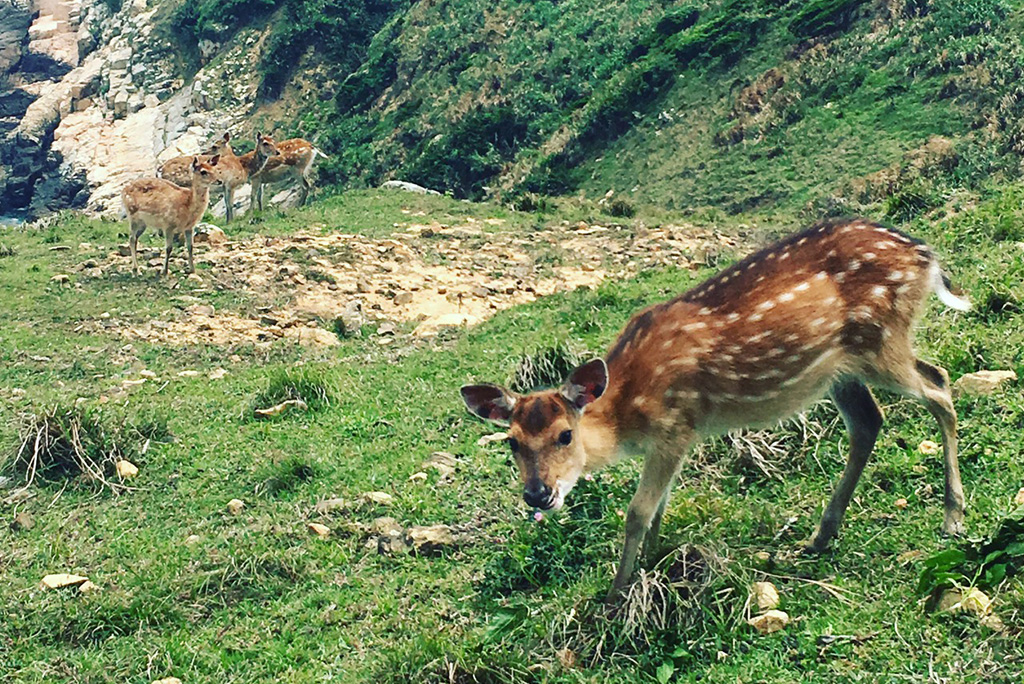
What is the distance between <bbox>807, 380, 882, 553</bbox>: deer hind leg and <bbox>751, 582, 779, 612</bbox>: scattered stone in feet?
1.49

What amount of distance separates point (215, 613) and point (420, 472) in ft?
6.02

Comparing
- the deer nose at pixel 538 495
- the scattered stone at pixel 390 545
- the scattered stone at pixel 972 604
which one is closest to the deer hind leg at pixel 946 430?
the scattered stone at pixel 972 604

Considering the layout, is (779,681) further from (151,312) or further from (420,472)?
(151,312)

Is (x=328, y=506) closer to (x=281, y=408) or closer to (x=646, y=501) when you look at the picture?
(x=281, y=408)

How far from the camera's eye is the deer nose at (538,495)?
189 inches

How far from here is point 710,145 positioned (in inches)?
837

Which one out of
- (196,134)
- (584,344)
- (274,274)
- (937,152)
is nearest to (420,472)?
(584,344)

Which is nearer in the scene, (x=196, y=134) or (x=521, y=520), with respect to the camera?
(x=521, y=520)

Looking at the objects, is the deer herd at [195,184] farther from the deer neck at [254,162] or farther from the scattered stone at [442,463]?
the scattered stone at [442,463]

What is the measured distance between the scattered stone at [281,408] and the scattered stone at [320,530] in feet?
7.65

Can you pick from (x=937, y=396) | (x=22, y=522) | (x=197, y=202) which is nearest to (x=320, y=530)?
(x=22, y=522)

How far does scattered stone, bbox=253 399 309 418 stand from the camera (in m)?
9.01

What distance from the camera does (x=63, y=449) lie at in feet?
25.7

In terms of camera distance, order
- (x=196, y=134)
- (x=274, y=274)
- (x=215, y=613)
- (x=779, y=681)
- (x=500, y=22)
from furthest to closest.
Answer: (x=196, y=134) < (x=500, y=22) < (x=274, y=274) < (x=215, y=613) < (x=779, y=681)
